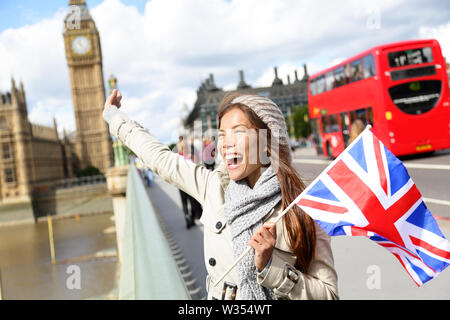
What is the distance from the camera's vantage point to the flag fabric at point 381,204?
1254 mm

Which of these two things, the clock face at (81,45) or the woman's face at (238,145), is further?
the clock face at (81,45)

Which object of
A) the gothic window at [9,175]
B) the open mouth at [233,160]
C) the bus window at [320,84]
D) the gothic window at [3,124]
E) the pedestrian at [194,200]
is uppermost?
the gothic window at [3,124]

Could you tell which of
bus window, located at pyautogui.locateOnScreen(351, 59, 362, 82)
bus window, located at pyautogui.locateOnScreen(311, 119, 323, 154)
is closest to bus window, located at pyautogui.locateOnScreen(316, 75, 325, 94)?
bus window, located at pyautogui.locateOnScreen(311, 119, 323, 154)

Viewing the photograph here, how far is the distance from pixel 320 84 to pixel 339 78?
2.81ft

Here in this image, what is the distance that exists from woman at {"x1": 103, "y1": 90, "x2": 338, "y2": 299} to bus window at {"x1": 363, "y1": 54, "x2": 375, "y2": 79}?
252 inches

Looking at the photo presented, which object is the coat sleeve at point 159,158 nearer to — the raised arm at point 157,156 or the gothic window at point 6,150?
the raised arm at point 157,156

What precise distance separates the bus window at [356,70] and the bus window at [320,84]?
1020 millimetres

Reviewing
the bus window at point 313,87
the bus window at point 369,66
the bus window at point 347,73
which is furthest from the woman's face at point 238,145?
the bus window at point 313,87

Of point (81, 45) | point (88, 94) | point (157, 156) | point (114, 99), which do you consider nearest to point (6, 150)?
point (88, 94)

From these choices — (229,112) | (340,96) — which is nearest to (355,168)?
(229,112)

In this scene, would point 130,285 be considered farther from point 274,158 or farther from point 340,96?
point 340,96

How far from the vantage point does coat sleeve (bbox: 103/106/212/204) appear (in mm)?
1418

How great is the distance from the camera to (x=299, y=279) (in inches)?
44.8
